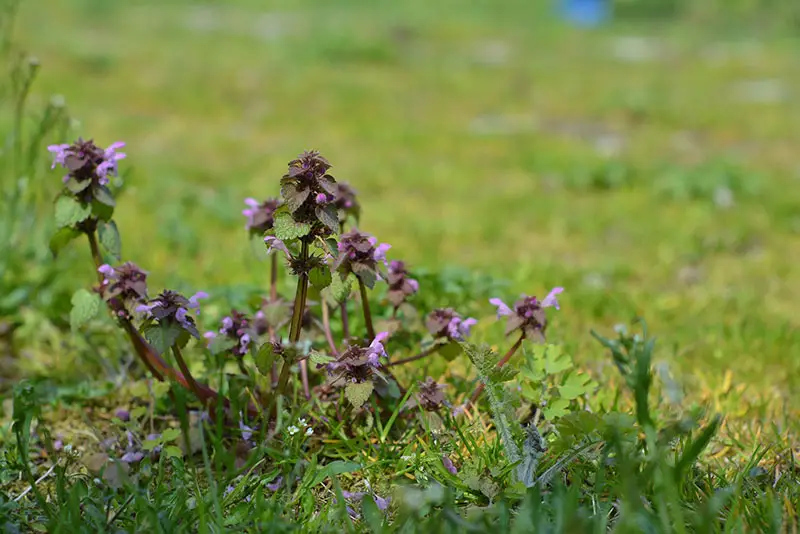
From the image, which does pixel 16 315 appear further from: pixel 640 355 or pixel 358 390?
pixel 640 355

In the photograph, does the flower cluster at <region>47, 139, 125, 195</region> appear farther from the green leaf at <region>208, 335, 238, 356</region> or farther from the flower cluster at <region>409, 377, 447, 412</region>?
the flower cluster at <region>409, 377, 447, 412</region>

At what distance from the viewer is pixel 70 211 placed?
7.16 ft

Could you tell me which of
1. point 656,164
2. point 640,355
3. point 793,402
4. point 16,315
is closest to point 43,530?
point 640,355

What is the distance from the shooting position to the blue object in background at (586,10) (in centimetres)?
1907

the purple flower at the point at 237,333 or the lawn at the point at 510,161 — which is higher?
the purple flower at the point at 237,333

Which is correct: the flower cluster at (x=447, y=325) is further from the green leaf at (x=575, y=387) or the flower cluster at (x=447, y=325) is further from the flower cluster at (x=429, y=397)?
the green leaf at (x=575, y=387)

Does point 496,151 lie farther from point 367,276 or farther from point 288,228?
point 288,228

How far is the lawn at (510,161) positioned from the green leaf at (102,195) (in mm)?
628

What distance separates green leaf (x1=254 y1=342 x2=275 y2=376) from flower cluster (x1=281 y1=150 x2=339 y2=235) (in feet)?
1.12

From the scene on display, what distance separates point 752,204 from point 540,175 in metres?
1.70

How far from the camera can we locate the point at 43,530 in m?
1.84

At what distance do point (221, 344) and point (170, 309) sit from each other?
255 millimetres

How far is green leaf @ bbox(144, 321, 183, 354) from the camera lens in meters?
2.01

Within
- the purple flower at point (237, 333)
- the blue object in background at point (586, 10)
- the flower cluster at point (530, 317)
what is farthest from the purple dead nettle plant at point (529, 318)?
the blue object in background at point (586, 10)
